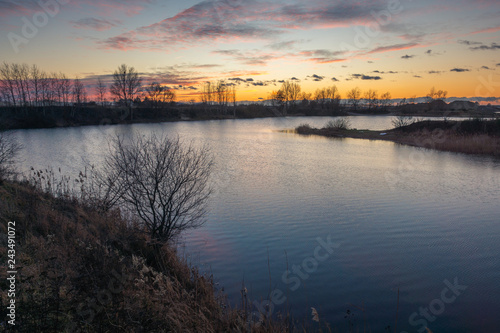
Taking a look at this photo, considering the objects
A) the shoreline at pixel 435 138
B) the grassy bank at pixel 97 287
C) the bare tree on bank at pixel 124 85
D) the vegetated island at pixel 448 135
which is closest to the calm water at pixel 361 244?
the grassy bank at pixel 97 287

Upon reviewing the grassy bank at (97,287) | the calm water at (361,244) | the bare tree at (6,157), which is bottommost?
the calm water at (361,244)

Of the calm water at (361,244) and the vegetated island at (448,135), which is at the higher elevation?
the vegetated island at (448,135)

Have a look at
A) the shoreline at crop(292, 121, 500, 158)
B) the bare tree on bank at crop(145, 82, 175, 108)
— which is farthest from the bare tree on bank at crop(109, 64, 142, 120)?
the shoreline at crop(292, 121, 500, 158)

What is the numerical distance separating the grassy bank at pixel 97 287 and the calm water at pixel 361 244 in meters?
1.41

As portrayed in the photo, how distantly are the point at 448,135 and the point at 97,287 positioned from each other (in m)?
42.2

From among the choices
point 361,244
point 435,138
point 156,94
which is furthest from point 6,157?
point 156,94

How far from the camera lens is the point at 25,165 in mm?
21297

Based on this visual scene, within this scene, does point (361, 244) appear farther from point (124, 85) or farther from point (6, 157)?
point (124, 85)

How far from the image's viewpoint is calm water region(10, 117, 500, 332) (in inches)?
272

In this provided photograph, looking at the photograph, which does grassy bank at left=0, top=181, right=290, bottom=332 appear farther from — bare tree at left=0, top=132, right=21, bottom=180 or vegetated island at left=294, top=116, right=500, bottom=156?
vegetated island at left=294, top=116, right=500, bottom=156

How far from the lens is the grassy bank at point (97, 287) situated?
4367 mm

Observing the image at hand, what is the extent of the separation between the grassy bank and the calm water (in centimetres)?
141

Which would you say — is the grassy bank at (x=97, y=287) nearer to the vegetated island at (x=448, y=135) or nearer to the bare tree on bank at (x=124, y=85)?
the vegetated island at (x=448, y=135)

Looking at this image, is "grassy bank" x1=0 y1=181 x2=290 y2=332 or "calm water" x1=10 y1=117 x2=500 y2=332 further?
"calm water" x1=10 y1=117 x2=500 y2=332
